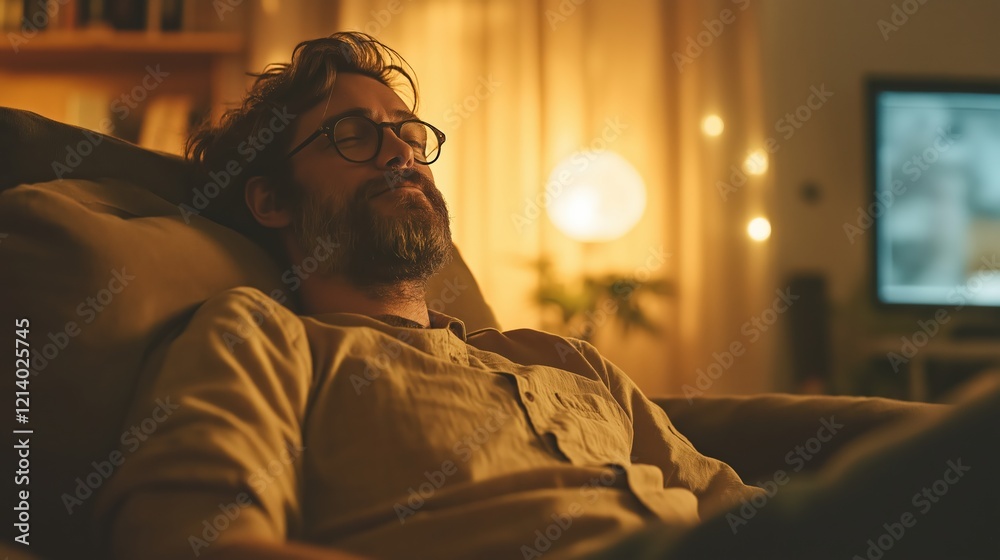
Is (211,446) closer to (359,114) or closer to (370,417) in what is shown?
(370,417)

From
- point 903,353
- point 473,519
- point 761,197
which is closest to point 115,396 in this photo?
point 473,519

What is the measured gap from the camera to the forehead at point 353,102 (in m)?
1.32

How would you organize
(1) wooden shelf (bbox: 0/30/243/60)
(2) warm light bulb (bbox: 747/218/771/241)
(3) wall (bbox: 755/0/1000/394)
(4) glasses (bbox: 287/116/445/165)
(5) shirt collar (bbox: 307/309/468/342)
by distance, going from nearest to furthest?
(5) shirt collar (bbox: 307/309/468/342)
(4) glasses (bbox: 287/116/445/165)
(1) wooden shelf (bbox: 0/30/243/60)
(2) warm light bulb (bbox: 747/218/771/241)
(3) wall (bbox: 755/0/1000/394)

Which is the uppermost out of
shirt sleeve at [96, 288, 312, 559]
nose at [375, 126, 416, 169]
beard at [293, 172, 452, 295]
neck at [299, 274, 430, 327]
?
nose at [375, 126, 416, 169]

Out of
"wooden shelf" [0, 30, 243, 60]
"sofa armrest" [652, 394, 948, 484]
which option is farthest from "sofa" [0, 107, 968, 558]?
"wooden shelf" [0, 30, 243, 60]

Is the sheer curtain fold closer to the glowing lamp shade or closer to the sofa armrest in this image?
the glowing lamp shade

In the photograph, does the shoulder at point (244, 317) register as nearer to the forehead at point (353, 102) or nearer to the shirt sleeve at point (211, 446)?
the shirt sleeve at point (211, 446)

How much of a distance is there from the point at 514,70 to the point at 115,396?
271 centimetres

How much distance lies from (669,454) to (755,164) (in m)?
2.48

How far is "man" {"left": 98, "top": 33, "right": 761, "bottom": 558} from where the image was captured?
0.68 metres

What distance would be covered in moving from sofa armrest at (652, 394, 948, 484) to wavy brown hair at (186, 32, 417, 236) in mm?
769

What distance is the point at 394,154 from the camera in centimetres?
126

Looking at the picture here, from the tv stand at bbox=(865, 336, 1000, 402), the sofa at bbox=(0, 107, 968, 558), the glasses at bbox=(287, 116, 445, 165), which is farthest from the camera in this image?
the tv stand at bbox=(865, 336, 1000, 402)

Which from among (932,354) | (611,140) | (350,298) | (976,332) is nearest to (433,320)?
(350,298)
